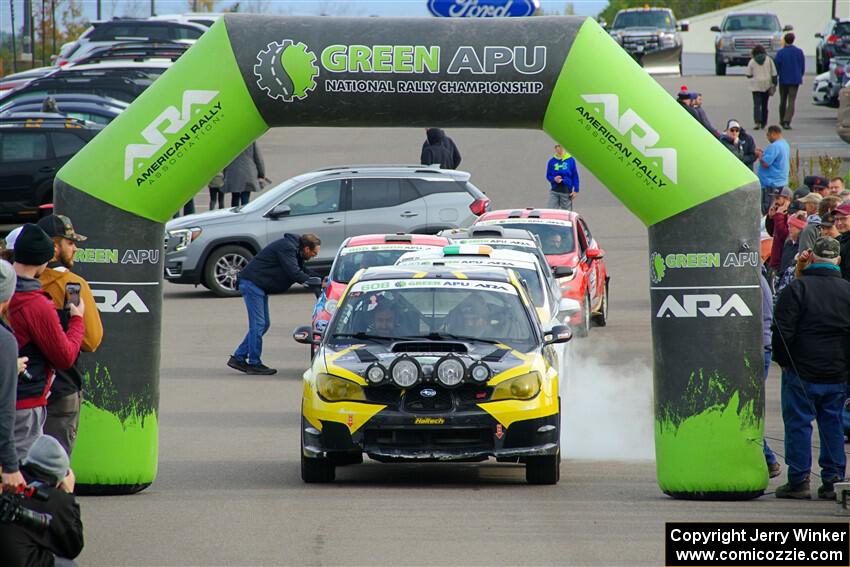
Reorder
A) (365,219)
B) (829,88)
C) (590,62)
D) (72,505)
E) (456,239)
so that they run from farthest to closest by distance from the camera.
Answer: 1. (829,88)
2. (365,219)
3. (456,239)
4. (590,62)
5. (72,505)

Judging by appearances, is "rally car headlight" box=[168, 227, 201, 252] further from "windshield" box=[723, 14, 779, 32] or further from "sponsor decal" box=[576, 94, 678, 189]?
"windshield" box=[723, 14, 779, 32]

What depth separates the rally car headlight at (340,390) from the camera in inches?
430

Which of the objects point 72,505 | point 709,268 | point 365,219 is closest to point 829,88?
point 365,219

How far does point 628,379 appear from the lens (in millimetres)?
16875

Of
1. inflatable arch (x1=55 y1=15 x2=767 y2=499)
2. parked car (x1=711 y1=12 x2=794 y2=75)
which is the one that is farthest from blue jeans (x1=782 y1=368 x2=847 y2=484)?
parked car (x1=711 y1=12 x2=794 y2=75)

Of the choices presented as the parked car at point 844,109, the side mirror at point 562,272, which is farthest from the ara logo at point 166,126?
the parked car at point 844,109

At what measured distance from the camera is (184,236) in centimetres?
2308

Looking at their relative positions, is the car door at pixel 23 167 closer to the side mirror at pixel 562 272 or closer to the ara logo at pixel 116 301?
the side mirror at pixel 562 272

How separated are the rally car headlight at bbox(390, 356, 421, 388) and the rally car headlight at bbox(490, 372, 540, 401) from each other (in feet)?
1.91

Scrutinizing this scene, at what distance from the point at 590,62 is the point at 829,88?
95.6 ft

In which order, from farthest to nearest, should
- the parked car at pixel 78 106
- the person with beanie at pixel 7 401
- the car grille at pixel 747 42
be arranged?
the car grille at pixel 747 42 < the parked car at pixel 78 106 < the person with beanie at pixel 7 401

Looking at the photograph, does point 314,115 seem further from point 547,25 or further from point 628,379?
point 628,379

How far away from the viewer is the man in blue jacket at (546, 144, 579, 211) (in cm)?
2620

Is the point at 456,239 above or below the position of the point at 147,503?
above
